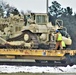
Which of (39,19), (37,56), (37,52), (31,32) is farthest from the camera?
(39,19)

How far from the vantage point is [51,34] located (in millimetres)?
22438

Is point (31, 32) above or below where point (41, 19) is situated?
below

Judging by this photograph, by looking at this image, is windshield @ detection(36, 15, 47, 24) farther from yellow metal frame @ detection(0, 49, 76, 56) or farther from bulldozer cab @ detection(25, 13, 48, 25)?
yellow metal frame @ detection(0, 49, 76, 56)

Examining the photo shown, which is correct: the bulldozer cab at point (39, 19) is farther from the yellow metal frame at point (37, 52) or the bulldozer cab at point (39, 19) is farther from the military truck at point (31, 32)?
the yellow metal frame at point (37, 52)

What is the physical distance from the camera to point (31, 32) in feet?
74.1

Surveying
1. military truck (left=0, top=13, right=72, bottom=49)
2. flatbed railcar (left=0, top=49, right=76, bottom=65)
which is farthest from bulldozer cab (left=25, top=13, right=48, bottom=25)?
flatbed railcar (left=0, top=49, right=76, bottom=65)

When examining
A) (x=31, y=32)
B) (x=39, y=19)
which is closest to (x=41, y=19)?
(x=39, y=19)

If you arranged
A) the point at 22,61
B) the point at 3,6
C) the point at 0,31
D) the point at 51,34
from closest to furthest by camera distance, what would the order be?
the point at 22,61, the point at 51,34, the point at 0,31, the point at 3,6

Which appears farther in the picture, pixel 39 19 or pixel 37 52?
pixel 39 19

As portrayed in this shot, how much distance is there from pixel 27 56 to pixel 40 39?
1754mm

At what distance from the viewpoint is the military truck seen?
22328mm

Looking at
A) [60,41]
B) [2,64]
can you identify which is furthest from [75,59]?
[2,64]

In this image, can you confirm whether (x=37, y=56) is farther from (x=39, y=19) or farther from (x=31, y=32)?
(x=39, y=19)

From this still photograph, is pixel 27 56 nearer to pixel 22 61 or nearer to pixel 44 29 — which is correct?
pixel 22 61
